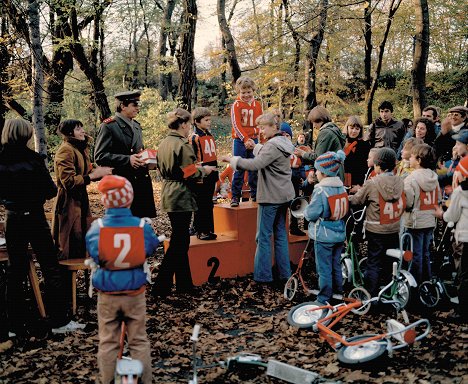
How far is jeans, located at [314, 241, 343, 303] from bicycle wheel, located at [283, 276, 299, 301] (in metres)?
0.64

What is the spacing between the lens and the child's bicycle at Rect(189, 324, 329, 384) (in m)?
3.85

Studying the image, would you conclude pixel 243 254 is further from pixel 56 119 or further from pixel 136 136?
pixel 56 119

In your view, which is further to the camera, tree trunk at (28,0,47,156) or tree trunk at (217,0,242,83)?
tree trunk at (217,0,242,83)

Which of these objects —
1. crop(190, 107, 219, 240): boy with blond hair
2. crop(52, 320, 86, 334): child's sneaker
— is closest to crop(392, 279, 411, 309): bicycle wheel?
crop(190, 107, 219, 240): boy with blond hair

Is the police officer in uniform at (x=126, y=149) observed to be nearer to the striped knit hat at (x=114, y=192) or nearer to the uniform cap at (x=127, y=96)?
the uniform cap at (x=127, y=96)

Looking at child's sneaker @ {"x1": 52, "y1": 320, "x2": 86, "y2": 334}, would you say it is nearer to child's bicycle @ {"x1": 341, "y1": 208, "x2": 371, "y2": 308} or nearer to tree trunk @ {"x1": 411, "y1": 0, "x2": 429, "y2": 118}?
child's bicycle @ {"x1": 341, "y1": 208, "x2": 371, "y2": 308}

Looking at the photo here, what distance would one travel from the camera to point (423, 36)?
11.9 metres

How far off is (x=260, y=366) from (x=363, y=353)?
91cm

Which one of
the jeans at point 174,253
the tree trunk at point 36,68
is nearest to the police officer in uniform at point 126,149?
the jeans at point 174,253

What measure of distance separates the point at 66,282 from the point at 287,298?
2712 mm

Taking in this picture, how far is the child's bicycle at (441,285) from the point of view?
5.77 m

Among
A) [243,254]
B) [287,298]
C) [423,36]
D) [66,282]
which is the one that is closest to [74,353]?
[66,282]

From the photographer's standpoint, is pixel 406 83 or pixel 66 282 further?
pixel 406 83

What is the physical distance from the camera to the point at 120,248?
367 centimetres
